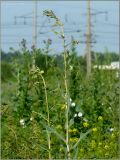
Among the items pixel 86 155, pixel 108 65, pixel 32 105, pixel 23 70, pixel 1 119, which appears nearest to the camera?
pixel 86 155

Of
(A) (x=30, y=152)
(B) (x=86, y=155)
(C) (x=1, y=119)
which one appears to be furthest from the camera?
(C) (x=1, y=119)

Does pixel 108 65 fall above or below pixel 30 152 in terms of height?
above

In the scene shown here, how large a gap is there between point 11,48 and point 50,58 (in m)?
1.06

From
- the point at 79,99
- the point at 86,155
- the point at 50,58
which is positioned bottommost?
the point at 86,155

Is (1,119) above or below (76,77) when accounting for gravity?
below

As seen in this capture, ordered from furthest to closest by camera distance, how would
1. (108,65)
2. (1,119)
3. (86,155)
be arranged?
1. (108,65)
2. (1,119)
3. (86,155)

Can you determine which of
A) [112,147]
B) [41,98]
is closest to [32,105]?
[41,98]

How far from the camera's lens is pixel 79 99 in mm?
5695

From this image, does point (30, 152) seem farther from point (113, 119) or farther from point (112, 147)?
point (113, 119)

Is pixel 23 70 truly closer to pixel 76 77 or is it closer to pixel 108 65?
pixel 76 77

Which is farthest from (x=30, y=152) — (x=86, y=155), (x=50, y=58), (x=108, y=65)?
(x=108, y=65)

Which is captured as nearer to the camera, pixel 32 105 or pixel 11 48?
pixel 32 105

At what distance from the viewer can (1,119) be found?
5.12 m

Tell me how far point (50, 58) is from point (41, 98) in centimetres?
84
